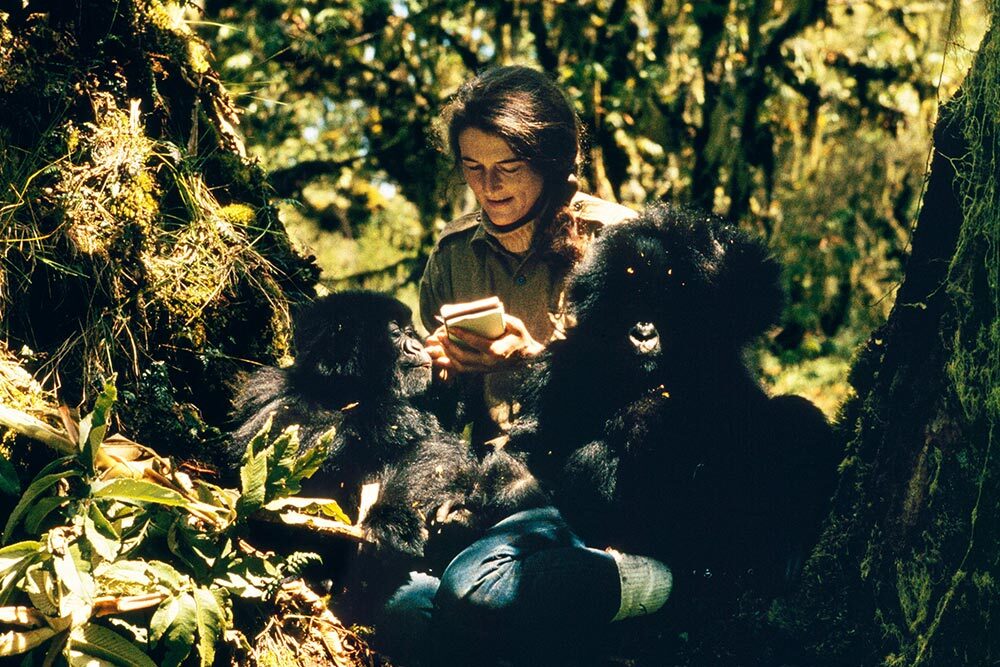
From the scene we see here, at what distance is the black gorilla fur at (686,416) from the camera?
10.2 ft

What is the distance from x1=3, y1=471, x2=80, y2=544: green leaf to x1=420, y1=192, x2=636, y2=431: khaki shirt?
5.22 ft

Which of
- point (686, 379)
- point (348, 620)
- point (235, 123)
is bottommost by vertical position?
point (348, 620)

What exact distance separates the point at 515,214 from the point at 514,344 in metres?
0.59

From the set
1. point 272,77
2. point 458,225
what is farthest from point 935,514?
point 272,77

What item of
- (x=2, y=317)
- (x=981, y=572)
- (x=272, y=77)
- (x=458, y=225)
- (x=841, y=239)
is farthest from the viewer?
(x=841, y=239)

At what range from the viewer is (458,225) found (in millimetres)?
4227

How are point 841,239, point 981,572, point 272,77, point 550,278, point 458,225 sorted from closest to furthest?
point 981,572 < point 550,278 < point 458,225 < point 272,77 < point 841,239

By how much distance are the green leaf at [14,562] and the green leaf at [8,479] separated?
18cm

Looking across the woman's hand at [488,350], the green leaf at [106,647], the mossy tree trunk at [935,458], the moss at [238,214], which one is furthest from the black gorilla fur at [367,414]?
the mossy tree trunk at [935,458]

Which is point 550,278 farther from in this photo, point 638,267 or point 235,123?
point 235,123

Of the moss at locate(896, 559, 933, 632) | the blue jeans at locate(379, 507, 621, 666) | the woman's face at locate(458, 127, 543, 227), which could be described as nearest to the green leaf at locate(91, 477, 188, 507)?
the blue jeans at locate(379, 507, 621, 666)

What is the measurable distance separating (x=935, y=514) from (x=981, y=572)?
7.1 inches

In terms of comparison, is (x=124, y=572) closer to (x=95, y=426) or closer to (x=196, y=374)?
(x=95, y=426)

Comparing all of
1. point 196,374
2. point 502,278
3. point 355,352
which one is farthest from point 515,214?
point 196,374
